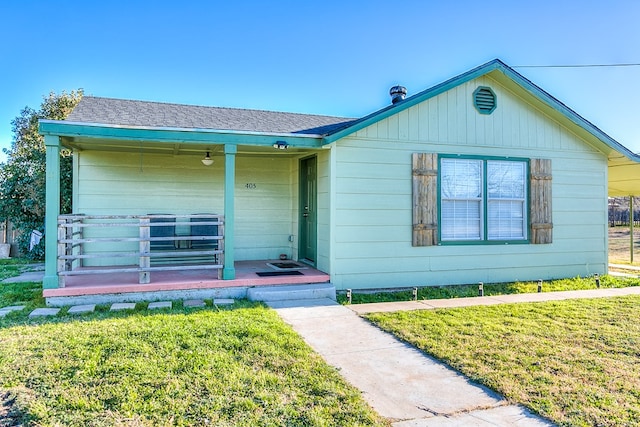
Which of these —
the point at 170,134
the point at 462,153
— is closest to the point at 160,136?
the point at 170,134

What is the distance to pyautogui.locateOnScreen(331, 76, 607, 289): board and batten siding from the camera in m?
6.90

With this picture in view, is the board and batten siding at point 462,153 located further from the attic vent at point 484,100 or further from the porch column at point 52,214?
the porch column at point 52,214

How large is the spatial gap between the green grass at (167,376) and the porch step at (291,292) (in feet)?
3.81

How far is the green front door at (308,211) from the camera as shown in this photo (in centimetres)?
801

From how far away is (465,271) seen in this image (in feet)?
24.6

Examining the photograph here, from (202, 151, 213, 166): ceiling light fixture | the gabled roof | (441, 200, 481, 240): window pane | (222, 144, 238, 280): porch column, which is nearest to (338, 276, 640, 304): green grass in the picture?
(441, 200, 481, 240): window pane

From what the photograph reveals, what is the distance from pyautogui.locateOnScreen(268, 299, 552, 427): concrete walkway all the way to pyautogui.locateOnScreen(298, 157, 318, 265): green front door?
2.97m

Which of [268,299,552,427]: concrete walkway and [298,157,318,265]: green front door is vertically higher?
[298,157,318,265]: green front door

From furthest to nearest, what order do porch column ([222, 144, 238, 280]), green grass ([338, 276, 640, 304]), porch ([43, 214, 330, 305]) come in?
green grass ([338, 276, 640, 304])
porch column ([222, 144, 238, 280])
porch ([43, 214, 330, 305])

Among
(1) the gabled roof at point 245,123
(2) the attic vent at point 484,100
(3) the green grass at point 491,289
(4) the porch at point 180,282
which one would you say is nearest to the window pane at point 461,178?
(2) the attic vent at point 484,100

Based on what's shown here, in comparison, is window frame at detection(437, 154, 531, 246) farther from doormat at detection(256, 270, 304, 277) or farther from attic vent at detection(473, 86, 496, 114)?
doormat at detection(256, 270, 304, 277)

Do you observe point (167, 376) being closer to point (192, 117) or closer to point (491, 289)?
point (192, 117)

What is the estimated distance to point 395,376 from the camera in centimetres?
352

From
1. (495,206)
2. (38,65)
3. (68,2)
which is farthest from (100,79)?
(495,206)
